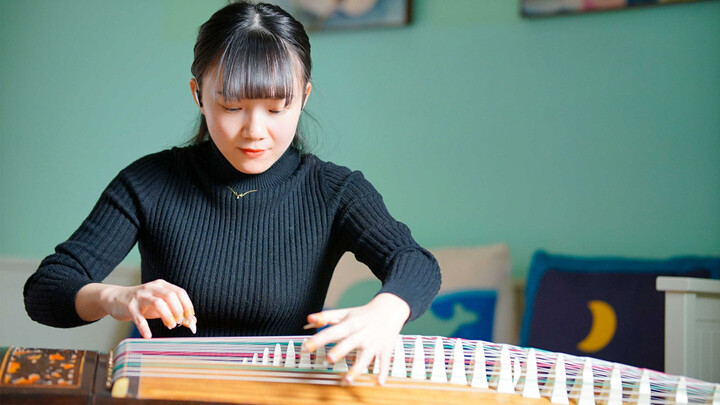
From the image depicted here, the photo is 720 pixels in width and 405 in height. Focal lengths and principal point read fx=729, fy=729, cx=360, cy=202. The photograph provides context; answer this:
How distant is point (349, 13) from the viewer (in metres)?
2.21

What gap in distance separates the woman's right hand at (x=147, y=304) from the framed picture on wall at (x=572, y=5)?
1458 millimetres

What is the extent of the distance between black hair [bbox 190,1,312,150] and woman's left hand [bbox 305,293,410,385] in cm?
35

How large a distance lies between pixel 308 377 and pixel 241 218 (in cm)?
42

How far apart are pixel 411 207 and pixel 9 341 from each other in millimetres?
1399

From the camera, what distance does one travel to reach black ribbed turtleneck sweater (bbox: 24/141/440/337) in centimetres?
109

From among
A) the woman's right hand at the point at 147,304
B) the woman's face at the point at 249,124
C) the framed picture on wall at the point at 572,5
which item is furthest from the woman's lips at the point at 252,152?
the framed picture on wall at the point at 572,5

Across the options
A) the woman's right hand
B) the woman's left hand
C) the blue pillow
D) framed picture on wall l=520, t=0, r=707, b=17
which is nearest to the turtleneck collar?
the woman's right hand

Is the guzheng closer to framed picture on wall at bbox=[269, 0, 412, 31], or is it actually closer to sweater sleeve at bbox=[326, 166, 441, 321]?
sweater sleeve at bbox=[326, 166, 441, 321]

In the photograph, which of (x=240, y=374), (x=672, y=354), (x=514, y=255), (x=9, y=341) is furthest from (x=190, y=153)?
(x=9, y=341)

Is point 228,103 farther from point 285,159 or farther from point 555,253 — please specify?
point 555,253

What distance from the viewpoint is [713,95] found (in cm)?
179

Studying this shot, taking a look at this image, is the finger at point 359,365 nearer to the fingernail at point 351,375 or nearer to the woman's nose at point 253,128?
the fingernail at point 351,375

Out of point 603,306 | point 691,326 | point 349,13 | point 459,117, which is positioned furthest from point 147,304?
point 349,13

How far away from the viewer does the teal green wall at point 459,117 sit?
1.84 metres
